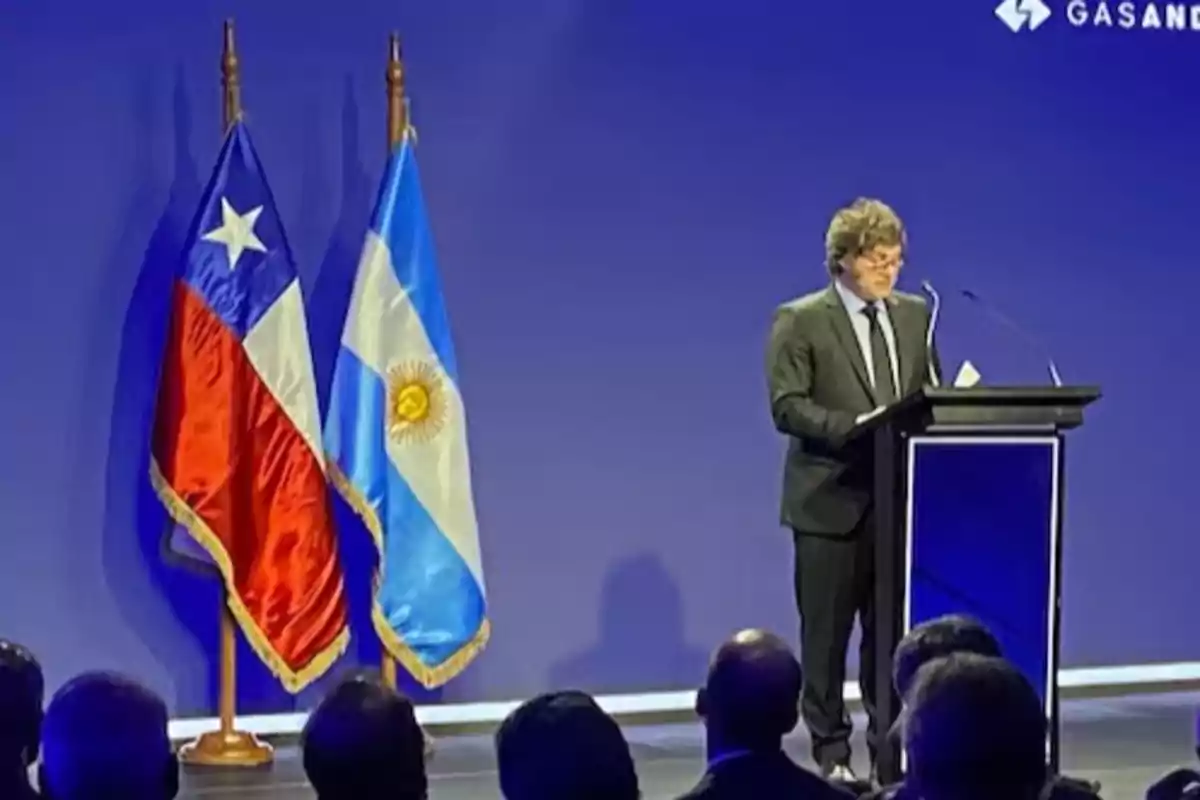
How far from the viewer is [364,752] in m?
2.21

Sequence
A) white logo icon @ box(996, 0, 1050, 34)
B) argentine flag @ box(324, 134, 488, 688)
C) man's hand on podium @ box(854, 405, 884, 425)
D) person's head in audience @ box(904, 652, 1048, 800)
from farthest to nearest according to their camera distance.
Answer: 1. white logo icon @ box(996, 0, 1050, 34)
2. argentine flag @ box(324, 134, 488, 688)
3. man's hand on podium @ box(854, 405, 884, 425)
4. person's head in audience @ box(904, 652, 1048, 800)

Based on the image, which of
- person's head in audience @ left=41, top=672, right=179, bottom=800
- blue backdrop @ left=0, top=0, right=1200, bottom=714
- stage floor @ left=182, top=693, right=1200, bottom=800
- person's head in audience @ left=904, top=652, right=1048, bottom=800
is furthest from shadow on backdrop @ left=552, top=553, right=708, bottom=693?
person's head in audience @ left=904, top=652, right=1048, bottom=800

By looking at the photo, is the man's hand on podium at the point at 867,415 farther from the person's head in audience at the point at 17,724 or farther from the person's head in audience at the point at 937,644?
the person's head in audience at the point at 17,724

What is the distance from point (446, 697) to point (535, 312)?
125 centimetres

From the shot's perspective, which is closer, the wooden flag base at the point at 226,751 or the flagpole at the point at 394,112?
the wooden flag base at the point at 226,751

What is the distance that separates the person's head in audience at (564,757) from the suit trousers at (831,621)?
114 inches

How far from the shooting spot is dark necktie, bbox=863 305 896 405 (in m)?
5.05

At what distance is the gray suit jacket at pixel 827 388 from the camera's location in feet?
16.4

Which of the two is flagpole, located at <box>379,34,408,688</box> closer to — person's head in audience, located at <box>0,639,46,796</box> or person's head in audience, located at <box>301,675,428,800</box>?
person's head in audience, located at <box>0,639,46,796</box>

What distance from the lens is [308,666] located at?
5809mm

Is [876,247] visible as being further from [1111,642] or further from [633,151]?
[1111,642]

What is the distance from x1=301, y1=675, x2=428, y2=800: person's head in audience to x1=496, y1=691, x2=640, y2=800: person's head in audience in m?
0.11

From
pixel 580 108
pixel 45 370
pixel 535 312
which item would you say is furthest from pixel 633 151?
pixel 45 370

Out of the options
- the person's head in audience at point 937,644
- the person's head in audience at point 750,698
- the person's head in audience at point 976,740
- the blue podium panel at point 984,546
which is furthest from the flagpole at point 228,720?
the person's head in audience at point 976,740
